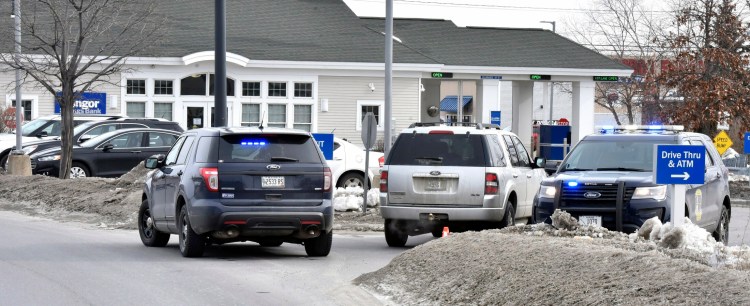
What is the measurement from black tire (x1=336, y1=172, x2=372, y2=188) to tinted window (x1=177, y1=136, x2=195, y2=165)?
10.6 m

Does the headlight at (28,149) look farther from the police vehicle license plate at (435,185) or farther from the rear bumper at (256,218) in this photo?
the rear bumper at (256,218)

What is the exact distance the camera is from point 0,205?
25969mm

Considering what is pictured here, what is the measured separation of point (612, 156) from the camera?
16984 millimetres

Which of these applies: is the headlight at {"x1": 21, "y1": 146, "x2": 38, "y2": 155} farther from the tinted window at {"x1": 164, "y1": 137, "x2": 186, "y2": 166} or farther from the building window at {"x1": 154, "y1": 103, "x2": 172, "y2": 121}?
the tinted window at {"x1": 164, "y1": 137, "x2": 186, "y2": 166}

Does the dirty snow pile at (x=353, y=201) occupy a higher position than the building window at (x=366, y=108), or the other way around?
the building window at (x=366, y=108)

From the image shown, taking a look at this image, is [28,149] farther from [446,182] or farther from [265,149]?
[265,149]

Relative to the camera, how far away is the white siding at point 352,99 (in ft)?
146

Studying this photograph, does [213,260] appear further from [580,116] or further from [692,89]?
[580,116]

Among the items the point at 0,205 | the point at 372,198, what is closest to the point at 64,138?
the point at 0,205

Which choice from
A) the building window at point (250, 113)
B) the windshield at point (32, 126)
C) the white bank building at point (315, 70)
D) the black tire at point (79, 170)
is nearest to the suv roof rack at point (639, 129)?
the black tire at point (79, 170)

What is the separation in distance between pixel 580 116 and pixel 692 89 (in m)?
12.1

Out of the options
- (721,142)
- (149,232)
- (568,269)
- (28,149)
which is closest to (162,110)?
(28,149)

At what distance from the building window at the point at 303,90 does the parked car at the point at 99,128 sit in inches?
466

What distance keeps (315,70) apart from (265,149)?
28486mm
